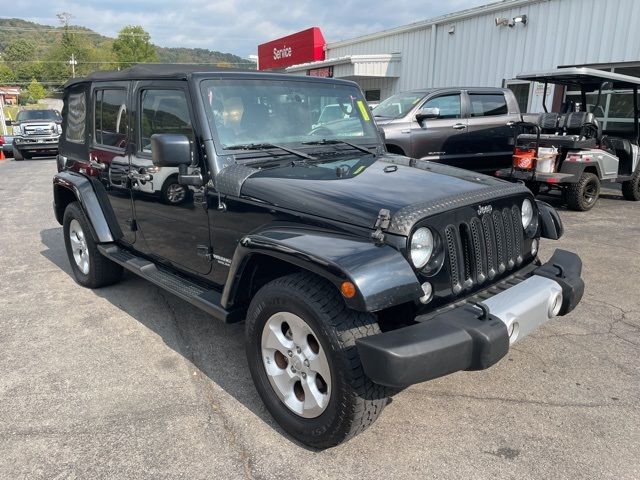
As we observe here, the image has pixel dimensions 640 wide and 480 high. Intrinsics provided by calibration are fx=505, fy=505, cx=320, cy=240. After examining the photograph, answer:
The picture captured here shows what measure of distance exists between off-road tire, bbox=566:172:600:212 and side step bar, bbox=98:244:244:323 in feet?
21.4

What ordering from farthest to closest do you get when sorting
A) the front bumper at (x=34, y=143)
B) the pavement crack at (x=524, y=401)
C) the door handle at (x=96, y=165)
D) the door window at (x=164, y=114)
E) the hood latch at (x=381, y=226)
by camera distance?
1. the front bumper at (x=34, y=143)
2. the door handle at (x=96, y=165)
3. the door window at (x=164, y=114)
4. the pavement crack at (x=524, y=401)
5. the hood latch at (x=381, y=226)

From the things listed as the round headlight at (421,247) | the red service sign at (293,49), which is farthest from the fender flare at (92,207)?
the red service sign at (293,49)

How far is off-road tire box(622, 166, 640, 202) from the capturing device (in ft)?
29.2

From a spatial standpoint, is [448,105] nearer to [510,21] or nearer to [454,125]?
[454,125]

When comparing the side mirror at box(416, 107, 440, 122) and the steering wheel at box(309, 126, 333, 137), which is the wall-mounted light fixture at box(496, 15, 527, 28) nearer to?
the side mirror at box(416, 107, 440, 122)

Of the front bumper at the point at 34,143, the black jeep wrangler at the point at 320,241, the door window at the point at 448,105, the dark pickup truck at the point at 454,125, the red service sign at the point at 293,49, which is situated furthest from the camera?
the red service sign at the point at 293,49

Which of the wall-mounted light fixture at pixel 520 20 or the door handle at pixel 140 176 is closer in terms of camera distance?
the door handle at pixel 140 176

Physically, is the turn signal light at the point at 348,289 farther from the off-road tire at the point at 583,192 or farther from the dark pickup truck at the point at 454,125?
the off-road tire at the point at 583,192

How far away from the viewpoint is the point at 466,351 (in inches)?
85.4

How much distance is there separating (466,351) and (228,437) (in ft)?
4.35

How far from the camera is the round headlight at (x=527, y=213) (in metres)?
3.16

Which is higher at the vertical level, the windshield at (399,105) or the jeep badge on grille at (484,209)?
the windshield at (399,105)

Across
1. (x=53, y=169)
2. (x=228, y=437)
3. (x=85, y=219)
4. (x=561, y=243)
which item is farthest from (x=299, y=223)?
(x=53, y=169)

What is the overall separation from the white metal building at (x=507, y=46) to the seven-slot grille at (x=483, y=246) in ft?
32.5
